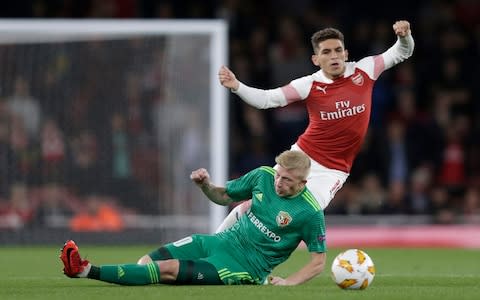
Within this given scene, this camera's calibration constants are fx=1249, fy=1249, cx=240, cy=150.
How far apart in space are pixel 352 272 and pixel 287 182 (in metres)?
0.81

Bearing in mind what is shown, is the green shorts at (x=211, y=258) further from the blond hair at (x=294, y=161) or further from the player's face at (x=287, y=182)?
the blond hair at (x=294, y=161)

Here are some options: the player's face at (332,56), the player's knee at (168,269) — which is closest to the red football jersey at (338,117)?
the player's face at (332,56)

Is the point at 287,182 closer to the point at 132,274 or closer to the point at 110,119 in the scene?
the point at 132,274

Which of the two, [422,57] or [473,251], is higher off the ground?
[422,57]

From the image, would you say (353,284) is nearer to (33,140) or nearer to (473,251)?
(473,251)

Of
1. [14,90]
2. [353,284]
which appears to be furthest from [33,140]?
[353,284]

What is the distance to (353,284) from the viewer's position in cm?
913

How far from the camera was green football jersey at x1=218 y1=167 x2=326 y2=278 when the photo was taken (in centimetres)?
936

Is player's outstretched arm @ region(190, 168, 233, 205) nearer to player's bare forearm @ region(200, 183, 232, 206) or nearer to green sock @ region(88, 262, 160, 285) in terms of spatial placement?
player's bare forearm @ region(200, 183, 232, 206)

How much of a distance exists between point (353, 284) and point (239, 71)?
1028 centimetres

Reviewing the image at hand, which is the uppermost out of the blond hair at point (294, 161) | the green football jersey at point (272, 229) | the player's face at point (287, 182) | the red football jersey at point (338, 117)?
the red football jersey at point (338, 117)

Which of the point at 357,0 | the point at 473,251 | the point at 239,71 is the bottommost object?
the point at 473,251

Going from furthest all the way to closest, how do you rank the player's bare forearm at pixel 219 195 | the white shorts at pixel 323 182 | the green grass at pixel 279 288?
1. the white shorts at pixel 323 182
2. the player's bare forearm at pixel 219 195
3. the green grass at pixel 279 288

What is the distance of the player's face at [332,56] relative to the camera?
10273mm
